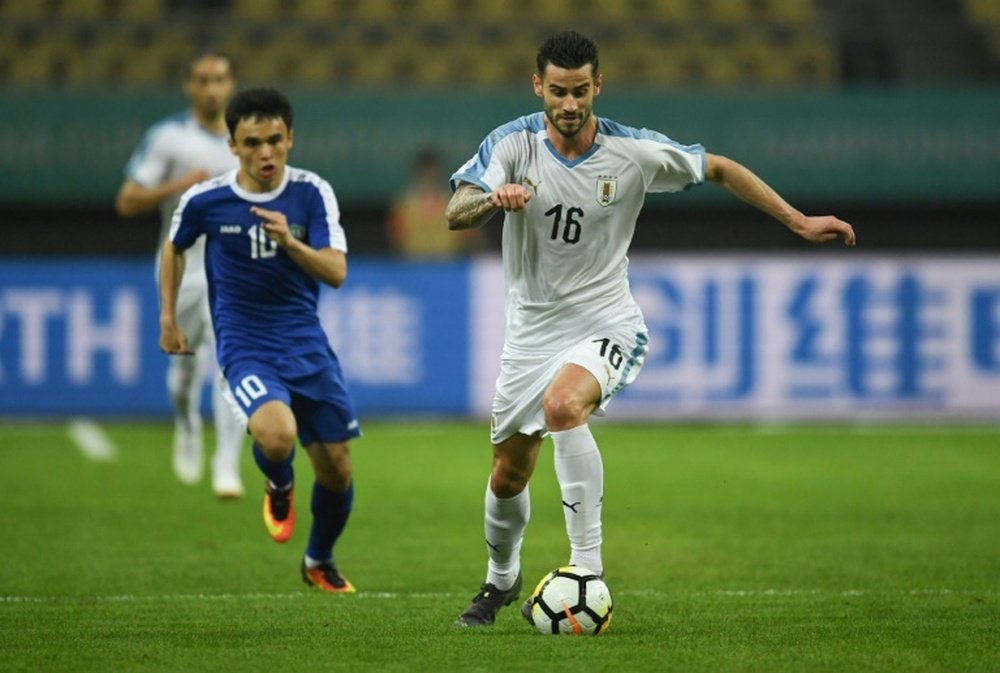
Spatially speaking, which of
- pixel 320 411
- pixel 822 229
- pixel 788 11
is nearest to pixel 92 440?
pixel 320 411

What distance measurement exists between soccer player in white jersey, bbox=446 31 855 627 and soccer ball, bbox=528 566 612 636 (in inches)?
17.3

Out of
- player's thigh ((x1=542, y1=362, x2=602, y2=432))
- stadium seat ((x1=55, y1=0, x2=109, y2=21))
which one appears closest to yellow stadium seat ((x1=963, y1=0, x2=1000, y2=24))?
stadium seat ((x1=55, y1=0, x2=109, y2=21))

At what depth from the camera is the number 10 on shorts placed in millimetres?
7297

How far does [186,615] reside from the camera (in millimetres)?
6801

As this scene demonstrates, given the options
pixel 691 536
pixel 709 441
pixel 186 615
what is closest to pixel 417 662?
pixel 186 615

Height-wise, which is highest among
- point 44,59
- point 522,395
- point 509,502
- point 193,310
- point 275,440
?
point 44,59

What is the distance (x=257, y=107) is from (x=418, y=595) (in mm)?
2180

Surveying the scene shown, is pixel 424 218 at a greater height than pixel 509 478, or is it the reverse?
pixel 424 218

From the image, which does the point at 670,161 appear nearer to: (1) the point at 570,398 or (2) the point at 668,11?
(1) the point at 570,398

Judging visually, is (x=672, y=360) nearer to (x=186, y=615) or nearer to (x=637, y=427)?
(x=637, y=427)

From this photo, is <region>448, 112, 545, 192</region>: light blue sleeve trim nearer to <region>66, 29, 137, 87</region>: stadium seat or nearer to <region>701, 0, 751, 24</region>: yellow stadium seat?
<region>66, 29, 137, 87</region>: stadium seat

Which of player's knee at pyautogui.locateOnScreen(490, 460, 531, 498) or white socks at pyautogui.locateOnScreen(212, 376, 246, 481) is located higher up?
player's knee at pyautogui.locateOnScreen(490, 460, 531, 498)

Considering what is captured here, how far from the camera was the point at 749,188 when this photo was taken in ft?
21.7

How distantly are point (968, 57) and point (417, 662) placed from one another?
51.9 ft
